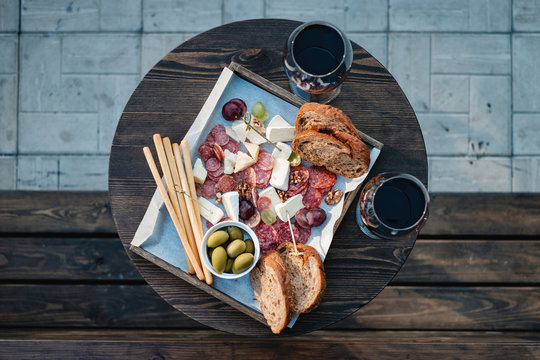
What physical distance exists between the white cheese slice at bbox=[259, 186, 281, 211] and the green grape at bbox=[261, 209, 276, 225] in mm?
15

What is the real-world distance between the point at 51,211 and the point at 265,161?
2.81 feet

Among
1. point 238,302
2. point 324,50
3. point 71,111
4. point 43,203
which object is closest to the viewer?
point 324,50

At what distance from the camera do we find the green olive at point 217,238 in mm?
1126

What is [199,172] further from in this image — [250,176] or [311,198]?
[311,198]

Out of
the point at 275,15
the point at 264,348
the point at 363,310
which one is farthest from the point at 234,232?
the point at 275,15

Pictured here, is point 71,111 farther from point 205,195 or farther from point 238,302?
point 238,302

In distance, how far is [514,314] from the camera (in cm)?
165

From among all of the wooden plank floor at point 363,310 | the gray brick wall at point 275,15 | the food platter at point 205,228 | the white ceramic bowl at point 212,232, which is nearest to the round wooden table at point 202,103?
the food platter at point 205,228

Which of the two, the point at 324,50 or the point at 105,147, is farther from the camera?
the point at 105,147

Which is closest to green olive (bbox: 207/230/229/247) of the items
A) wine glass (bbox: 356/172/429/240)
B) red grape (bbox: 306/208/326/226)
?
red grape (bbox: 306/208/326/226)

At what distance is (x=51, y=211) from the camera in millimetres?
1575

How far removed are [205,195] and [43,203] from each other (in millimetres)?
712

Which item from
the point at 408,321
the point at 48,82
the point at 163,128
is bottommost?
the point at 408,321

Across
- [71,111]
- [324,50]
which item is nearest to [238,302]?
[324,50]
